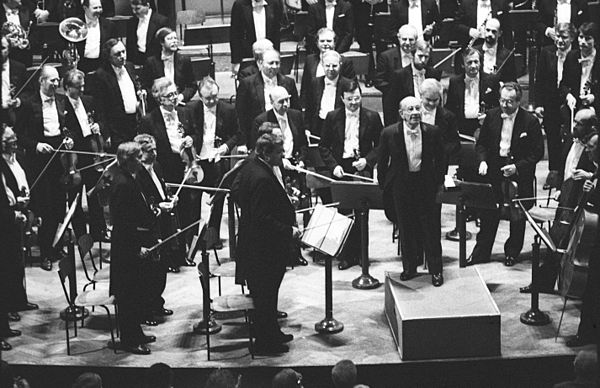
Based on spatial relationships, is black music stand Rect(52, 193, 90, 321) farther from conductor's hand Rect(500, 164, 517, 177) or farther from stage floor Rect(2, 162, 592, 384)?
conductor's hand Rect(500, 164, 517, 177)

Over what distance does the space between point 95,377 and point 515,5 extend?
24.2ft

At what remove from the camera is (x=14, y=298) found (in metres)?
7.64

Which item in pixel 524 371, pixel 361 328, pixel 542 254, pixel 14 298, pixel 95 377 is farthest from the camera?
pixel 542 254

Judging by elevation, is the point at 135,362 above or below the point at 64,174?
below

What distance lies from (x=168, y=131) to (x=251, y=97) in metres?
0.85

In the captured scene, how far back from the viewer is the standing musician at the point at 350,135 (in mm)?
8086

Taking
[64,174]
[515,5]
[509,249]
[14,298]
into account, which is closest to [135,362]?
[14,298]

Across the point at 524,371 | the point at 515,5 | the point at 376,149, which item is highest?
the point at 515,5

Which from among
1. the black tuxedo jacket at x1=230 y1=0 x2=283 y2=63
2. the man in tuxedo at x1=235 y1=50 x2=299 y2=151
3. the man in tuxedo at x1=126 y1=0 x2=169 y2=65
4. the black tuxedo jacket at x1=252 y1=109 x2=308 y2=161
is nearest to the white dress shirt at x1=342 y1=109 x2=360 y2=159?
the black tuxedo jacket at x1=252 y1=109 x2=308 y2=161

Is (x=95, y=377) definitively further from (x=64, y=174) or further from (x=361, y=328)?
(x=64, y=174)

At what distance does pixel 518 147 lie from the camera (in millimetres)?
7957

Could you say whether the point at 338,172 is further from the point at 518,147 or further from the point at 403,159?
the point at 518,147

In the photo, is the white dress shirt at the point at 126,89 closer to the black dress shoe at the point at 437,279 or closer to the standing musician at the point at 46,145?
the standing musician at the point at 46,145

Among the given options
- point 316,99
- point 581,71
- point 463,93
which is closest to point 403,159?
point 316,99
